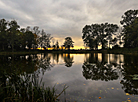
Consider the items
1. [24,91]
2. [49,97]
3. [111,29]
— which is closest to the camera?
[49,97]

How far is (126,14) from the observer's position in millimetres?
58125

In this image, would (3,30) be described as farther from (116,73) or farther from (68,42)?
(116,73)

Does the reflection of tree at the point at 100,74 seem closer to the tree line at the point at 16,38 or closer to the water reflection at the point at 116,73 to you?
the water reflection at the point at 116,73

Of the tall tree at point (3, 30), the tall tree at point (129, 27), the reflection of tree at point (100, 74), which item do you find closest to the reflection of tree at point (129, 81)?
the reflection of tree at point (100, 74)

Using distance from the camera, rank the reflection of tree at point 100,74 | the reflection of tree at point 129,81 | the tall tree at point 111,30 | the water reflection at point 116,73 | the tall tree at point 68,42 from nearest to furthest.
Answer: the reflection of tree at point 129,81, the water reflection at point 116,73, the reflection of tree at point 100,74, the tall tree at point 111,30, the tall tree at point 68,42

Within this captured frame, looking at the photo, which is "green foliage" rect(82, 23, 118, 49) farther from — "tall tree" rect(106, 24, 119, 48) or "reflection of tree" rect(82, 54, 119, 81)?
"reflection of tree" rect(82, 54, 119, 81)

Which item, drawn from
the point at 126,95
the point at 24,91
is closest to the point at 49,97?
the point at 24,91

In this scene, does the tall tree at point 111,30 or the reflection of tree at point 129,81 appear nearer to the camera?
the reflection of tree at point 129,81

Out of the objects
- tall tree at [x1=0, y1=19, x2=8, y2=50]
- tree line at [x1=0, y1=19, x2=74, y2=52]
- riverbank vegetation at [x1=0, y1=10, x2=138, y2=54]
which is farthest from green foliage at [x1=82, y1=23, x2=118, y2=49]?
tall tree at [x1=0, y1=19, x2=8, y2=50]

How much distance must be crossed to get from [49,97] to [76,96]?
73.2 inches

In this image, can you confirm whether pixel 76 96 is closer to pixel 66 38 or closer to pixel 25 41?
pixel 25 41

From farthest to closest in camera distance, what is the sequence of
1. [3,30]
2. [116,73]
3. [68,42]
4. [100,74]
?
1. [68,42]
2. [3,30]
3. [116,73]
4. [100,74]

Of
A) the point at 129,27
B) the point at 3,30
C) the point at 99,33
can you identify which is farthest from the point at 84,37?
the point at 3,30

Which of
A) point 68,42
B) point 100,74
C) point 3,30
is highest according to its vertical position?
point 3,30
